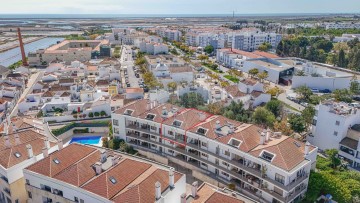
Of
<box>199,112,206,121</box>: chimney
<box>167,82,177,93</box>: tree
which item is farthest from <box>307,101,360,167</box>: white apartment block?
<box>167,82,177,93</box>: tree

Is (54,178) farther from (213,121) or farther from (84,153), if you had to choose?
(213,121)

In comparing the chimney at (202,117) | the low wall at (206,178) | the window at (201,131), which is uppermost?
the chimney at (202,117)

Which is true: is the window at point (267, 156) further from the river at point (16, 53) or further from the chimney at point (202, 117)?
Result: the river at point (16, 53)

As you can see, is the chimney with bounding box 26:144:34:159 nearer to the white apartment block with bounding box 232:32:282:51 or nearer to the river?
the river

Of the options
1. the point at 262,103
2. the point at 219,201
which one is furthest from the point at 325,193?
the point at 262,103

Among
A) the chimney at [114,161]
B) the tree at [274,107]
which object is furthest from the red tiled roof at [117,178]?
the tree at [274,107]

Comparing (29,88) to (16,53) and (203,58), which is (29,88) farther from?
(16,53)
